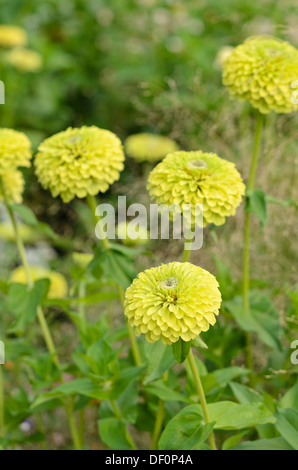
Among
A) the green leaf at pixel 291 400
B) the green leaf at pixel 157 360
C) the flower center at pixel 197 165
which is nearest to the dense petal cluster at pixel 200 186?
the flower center at pixel 197 165

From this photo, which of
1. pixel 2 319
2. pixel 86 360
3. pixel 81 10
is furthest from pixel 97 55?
pixel 86 360

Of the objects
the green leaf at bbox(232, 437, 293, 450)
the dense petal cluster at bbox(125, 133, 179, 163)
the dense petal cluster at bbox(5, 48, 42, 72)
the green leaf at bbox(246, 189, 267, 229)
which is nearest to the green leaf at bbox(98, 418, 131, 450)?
the green leaf at bbox(232, 437, 293, 450)

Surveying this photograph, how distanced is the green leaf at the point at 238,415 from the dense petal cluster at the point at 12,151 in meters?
0.57

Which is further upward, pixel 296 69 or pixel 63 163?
pixel 296 69

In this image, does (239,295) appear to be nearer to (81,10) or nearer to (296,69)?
(296,69)

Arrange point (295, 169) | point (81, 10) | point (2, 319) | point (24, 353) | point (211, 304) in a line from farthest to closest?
1. point (81, 10)
2. point (2, 319)
3. point (295, 169)
4. point (24, 353)
5. point (211, 304)

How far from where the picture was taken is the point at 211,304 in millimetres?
703

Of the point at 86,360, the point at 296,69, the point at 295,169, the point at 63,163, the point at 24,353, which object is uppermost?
the point at 296,69

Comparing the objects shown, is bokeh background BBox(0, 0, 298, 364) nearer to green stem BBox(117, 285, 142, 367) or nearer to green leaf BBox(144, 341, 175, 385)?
green stem BBox(117, 285, 142, 367)

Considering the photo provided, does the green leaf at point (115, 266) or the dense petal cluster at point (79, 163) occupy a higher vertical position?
the dense petal cluster at point (79, 163)

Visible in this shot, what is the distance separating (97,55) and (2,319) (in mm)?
1763

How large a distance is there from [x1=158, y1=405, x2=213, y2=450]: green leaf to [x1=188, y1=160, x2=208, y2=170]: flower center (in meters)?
0.37

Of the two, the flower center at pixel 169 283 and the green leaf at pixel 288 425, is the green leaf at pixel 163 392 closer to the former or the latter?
the green leaf at pixel 288 425

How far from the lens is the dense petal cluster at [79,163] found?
37.8 inches
